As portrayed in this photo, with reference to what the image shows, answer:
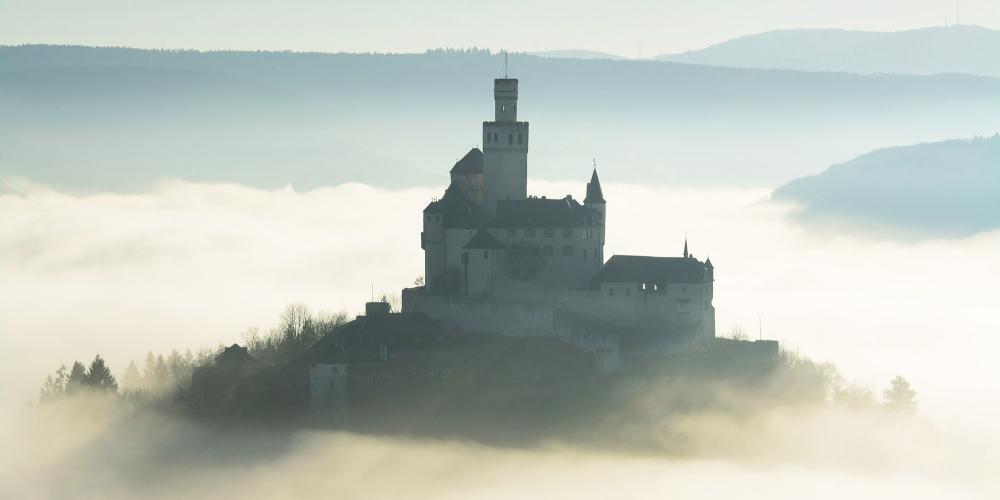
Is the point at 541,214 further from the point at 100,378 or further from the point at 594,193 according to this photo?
the point at 100,378

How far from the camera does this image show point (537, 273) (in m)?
116

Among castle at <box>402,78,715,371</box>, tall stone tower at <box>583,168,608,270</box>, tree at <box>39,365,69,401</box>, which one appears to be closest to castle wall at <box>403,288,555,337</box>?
castle at <box>402,78,715,371</box>

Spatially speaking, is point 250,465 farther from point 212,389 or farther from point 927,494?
point 927,494

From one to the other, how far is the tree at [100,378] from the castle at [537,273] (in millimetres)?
23026

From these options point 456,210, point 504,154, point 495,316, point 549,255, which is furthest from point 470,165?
point 495,316

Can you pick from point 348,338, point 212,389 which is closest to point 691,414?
point 348,338

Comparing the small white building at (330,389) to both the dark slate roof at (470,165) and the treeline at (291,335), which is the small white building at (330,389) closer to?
the treeline at (291,335)

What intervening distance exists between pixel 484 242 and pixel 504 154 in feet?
18.9

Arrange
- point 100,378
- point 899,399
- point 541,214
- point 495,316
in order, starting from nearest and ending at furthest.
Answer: point 495,316
point 541,214
point 899,399
point 100,378

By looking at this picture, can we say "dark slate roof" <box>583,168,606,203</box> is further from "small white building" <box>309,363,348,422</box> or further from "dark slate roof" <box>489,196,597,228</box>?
"small white building" <box>309,363,348,422</box>

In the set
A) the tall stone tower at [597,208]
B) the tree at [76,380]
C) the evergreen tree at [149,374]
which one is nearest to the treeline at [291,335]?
the evergreen tree at [149,374]

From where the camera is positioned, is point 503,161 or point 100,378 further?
point 100,378

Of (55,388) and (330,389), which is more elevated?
(330,389)

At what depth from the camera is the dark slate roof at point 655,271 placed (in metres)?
113
